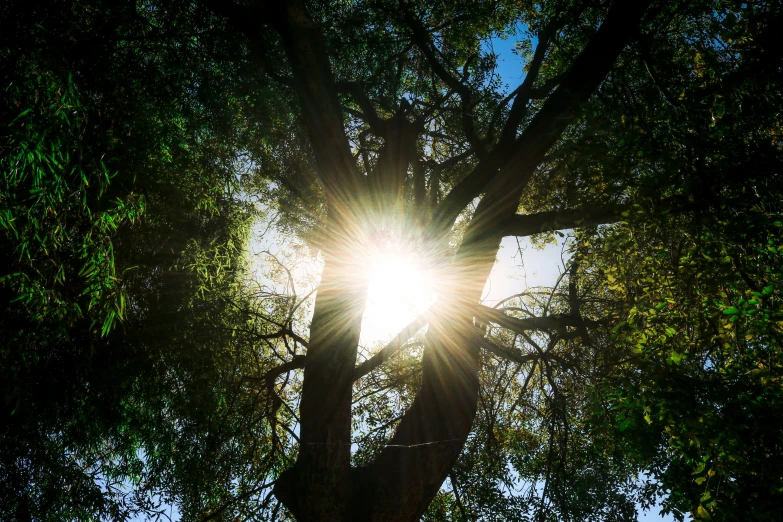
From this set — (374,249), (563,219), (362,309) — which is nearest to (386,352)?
(362,309)

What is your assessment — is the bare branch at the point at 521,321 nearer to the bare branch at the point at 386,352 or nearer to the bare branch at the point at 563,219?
the bare branch at the point at 386,352

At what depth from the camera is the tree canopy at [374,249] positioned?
280cm

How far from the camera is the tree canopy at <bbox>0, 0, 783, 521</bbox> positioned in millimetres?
2801

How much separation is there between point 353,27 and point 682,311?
562cm

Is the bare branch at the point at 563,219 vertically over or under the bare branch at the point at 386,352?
over

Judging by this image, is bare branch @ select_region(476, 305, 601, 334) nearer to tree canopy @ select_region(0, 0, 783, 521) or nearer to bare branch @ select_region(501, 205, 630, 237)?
tree canopy @ select_region(0, 0, 783, 521)

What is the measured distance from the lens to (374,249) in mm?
5637

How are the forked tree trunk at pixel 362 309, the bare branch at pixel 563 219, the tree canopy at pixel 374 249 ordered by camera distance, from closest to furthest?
the tree canopy at pixel 374 249 → the bare branch at pixel 563 219 → the forked tree trunk at pixel 362 309

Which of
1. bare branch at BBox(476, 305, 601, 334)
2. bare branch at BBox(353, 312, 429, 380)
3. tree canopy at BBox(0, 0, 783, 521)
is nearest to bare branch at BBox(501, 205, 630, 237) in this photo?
tree canopy at BBox(0, 0, 783, 521)

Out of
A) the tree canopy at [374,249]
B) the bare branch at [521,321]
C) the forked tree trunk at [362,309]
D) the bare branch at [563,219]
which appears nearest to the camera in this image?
the tree canopy at [374,249]

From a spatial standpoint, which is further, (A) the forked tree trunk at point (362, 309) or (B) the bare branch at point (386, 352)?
(B) the bare branch at point (386, 352)

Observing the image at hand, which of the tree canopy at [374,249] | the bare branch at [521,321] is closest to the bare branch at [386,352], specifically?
the tree canopy at [374,249]

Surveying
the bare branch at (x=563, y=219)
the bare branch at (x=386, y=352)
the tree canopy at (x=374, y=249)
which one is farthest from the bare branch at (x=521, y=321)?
the bare branch at (x=563, y=219)

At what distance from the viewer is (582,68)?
4453 millimetres
